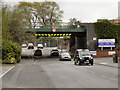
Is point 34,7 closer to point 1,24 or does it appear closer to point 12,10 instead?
point 12,10

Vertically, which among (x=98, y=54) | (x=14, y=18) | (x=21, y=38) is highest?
(x=14, y=18)

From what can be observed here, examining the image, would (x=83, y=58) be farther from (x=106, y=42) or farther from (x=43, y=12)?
(x=43, y=12)

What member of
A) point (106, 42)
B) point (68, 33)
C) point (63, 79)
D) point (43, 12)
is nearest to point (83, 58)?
point (63, 79)

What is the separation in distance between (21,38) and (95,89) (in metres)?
32.0

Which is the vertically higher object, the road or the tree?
the tree

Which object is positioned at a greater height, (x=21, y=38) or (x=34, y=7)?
(x=34, y=7)

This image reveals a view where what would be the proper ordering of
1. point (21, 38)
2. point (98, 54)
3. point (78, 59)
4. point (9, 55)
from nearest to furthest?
1. point (78, 59)
2. point (9, 55)
3. point (21, 38)
4. point (98, 54)

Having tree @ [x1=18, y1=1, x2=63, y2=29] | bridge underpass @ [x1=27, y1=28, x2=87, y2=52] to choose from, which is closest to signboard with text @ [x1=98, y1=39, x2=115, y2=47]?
bridge underpass @ [x1=27, y1=28, x2=87, y2=52]

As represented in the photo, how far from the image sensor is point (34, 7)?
216 feet

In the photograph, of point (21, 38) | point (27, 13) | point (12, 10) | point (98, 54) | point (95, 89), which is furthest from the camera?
point (27, 13)

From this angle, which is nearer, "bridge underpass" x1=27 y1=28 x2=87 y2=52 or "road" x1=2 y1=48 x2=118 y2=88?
"road" x1=2 y1=48 x2=118 y2=88

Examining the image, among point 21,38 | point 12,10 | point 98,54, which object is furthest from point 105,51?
point 12,10

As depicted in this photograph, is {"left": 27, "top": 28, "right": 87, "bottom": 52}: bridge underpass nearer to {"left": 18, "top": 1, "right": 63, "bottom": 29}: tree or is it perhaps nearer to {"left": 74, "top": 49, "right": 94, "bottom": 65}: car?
{"left": 18, "top": 1, "right": 63, "bottom": 29}: tree

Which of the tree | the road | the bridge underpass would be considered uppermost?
the tree
